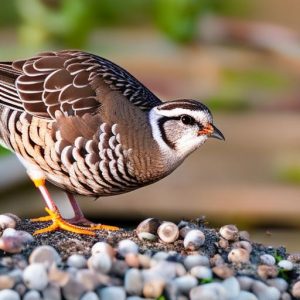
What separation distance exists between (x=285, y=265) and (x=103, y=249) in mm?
615

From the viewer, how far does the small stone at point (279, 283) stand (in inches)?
131

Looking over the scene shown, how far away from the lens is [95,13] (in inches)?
513

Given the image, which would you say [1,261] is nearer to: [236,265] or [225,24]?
[236,265]

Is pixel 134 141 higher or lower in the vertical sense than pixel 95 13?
higher

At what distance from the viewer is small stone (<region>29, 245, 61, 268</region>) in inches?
123

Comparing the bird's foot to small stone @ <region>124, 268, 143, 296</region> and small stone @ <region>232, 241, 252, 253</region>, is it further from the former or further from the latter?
small stone @ <region>124, 268, 143, 296</region>

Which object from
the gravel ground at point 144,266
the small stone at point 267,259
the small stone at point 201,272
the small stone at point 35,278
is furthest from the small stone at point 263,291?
the small stone at point 35,278

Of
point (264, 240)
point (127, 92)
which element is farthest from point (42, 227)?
point (264, 240)

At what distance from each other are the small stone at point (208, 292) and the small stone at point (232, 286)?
0.03 meters

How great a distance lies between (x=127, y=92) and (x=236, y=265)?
0.90m

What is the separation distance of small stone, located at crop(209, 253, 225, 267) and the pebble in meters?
0.31

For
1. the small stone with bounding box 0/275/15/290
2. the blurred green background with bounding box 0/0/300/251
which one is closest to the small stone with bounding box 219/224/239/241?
the small stone with bounding box 0/275/15/290

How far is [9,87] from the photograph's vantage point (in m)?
4.19

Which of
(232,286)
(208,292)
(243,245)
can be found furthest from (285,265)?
(208,292)
